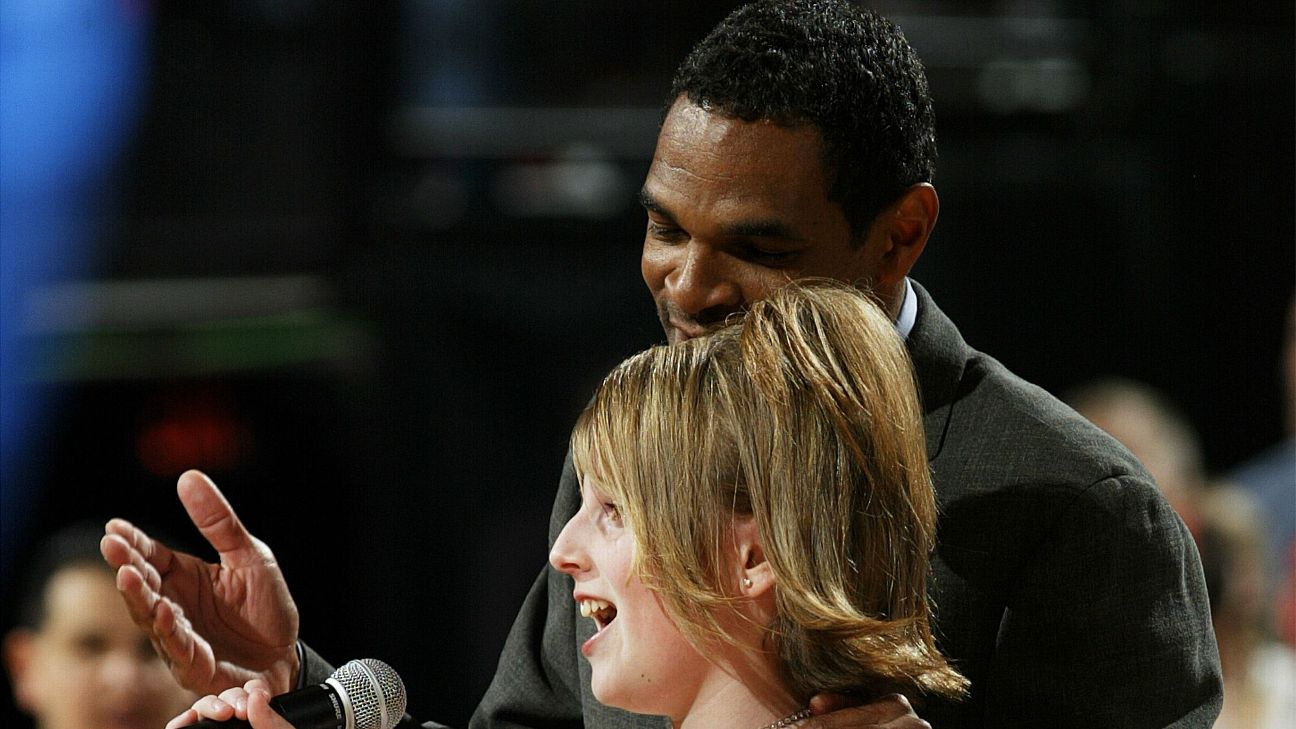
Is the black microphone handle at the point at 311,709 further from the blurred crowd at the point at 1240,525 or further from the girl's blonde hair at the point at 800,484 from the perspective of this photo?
the blurred crowd at the point at 1240,525

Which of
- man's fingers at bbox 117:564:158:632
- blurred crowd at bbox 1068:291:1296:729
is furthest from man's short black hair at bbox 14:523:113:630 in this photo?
blurred crowd at bbox 1068:291:1296:729

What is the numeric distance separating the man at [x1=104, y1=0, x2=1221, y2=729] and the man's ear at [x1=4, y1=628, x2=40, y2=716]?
1236 millimetres

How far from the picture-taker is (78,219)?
12.0ft

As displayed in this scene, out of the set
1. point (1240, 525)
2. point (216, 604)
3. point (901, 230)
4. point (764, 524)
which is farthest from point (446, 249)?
point (764, 524)

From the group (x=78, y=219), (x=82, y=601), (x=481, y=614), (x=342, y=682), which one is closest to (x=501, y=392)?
(x=481, y=614)

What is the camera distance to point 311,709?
1.40 metres

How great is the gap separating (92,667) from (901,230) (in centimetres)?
162

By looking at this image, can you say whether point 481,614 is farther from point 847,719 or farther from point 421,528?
point 847,719

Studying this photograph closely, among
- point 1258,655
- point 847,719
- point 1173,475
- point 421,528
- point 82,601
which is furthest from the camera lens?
point 421,528

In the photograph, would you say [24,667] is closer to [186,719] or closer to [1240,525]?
[186,719]

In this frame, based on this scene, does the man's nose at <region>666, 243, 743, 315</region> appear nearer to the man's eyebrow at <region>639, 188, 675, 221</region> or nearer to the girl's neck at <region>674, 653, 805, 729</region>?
the man's eyebrow at <region>639, 188, 675, 221</region>

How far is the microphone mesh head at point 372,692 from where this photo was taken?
1.43 metres

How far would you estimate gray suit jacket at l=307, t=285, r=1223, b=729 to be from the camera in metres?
1.50

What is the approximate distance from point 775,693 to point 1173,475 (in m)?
2.34
